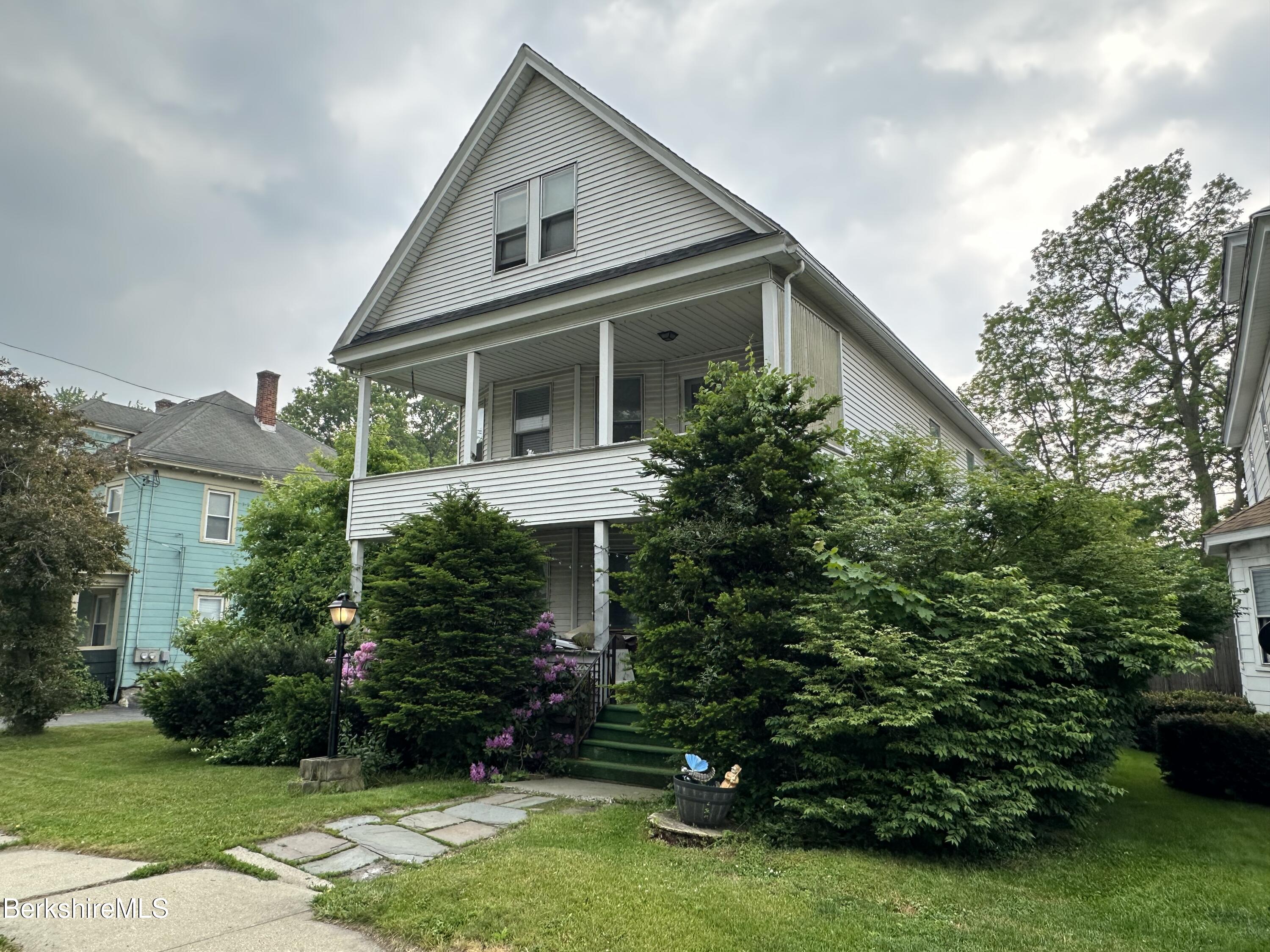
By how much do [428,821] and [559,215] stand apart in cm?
919

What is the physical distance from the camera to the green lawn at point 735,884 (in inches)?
152

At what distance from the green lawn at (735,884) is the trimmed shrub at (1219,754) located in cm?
45

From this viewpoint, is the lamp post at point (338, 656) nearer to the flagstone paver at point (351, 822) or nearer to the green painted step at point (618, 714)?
the flagstone paver at point (351, 822)

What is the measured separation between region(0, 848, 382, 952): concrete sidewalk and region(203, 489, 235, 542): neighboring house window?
19.6 meters

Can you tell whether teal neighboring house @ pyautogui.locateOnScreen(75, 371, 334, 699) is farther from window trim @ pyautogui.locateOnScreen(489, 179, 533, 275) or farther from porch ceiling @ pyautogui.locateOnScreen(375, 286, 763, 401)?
window trim @ pyautogui.locateOnScreen(489, 179, 533, 275)

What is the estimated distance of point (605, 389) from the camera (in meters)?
10.7

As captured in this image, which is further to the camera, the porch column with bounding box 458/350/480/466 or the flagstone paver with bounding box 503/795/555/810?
the porch column with bounding box 458/350/480/466

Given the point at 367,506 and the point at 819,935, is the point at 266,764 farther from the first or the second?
the point at 819,935

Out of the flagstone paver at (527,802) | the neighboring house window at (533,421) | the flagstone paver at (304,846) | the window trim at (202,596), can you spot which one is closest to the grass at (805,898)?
the flagstone paver at (304,846)

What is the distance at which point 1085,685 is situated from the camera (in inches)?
253

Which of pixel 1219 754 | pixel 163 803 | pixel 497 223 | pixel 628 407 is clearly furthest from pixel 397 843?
pixel 497 223

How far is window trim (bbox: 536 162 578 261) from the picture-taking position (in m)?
11.9

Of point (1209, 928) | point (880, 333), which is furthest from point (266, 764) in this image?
point (880, 333)

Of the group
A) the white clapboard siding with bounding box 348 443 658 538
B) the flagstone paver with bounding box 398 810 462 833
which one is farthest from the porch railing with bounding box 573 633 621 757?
the flagstone paver with bounding box 398 810 462 833
